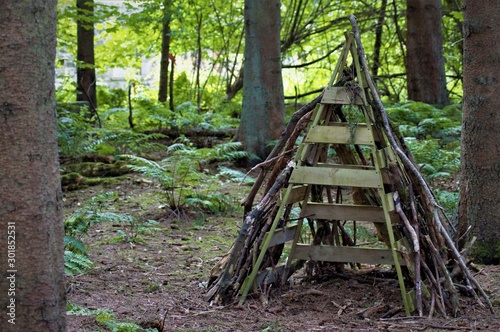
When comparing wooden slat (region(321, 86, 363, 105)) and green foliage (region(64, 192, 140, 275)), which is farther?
green foliage (region(64, 192, 140, 275))

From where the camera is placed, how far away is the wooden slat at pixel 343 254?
500 cm

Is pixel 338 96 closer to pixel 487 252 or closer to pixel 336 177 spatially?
pixel 336 177

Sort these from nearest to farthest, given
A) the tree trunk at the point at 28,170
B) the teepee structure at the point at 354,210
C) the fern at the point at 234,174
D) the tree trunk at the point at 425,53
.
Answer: the tree trunk at the point at 28,170 < the teepee structure at the point at 354,210 < the fern at the point at 234,174 < the tree trunk at the point at 425,53

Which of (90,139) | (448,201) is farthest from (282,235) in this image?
(90,139)

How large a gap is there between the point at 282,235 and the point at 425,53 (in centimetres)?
903

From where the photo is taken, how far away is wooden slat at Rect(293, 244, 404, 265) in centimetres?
500

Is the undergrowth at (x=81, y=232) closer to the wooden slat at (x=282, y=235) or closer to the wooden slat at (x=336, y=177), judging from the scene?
the wooden slat at (x=282, y=235)

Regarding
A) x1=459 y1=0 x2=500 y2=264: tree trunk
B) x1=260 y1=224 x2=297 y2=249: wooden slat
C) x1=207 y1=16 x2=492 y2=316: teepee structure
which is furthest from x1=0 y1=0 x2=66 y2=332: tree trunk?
x1=459 y1=0 x2=500 y2=264: tree trunk

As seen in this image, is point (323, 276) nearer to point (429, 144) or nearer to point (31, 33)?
point (31, 33)

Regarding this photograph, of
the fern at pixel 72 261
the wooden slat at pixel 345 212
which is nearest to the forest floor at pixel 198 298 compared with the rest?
the fern at pixel 72 261

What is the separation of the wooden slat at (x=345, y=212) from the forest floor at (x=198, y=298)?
21.6 inches

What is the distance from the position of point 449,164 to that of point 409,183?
13.9 ft

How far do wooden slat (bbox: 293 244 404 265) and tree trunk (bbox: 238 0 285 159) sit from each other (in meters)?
5.31

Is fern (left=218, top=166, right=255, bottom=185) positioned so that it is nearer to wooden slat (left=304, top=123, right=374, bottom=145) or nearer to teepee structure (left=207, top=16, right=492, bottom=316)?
teepee structure (left=207, top=16, right=492, bottom=316)
